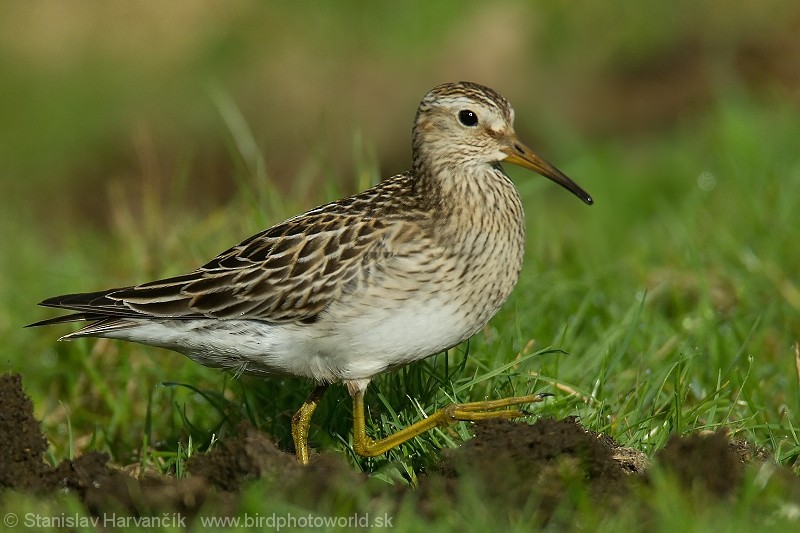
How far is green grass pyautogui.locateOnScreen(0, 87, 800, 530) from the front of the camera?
5.73m

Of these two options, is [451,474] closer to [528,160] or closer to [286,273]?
[286,273]

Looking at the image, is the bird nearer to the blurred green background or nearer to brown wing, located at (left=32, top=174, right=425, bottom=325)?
brown wing, located at (left=32, top=174, right=425, bottom=325)

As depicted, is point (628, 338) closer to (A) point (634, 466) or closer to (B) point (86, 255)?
(A) point (634, 466)

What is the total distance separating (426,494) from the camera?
15.6 ft

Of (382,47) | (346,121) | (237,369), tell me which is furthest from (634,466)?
(382,47)

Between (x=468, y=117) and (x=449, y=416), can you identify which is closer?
(x=449, y=416)

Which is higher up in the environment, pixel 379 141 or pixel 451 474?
pixel 451 474

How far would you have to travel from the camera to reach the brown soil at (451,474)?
15.2 ft

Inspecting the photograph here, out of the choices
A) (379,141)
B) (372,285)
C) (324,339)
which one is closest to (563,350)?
(372,285)

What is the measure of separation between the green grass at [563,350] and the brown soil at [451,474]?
139mm

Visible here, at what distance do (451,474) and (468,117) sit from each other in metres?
1.86

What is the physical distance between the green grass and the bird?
36 cm

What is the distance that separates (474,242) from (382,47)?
1044 cm

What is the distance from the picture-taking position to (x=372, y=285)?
18.4 ft
